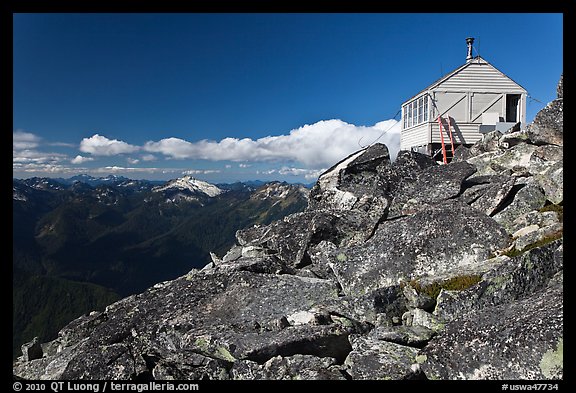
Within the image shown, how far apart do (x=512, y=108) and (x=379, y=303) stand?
98.9ft

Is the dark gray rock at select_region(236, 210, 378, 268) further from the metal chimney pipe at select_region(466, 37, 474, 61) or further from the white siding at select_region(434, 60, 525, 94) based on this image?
the metal chimney pipe at select_region(466, 37, 474, 61)

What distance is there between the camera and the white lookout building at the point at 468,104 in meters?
30.0

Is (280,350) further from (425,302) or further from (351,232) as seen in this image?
(351,232)

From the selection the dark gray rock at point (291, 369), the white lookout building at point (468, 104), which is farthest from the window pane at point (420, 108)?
the dark gray rock at point (291, 369)

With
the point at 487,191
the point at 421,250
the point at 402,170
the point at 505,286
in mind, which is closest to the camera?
the point at 505,286

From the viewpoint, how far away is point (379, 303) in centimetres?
864

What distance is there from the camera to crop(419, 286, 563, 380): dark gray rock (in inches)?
245

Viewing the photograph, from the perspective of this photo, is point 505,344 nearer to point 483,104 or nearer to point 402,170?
point 402,170

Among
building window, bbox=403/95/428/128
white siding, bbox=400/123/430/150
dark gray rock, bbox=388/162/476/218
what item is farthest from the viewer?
building window, bbox=403/95/428/128

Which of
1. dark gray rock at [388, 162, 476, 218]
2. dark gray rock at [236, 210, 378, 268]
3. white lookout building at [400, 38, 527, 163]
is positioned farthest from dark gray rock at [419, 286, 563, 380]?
white lookout building at [400, 38, 527, 163]

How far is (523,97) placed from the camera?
3047 cm

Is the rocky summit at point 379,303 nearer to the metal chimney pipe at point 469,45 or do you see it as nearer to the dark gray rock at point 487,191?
the dark gray rock at point 487,191

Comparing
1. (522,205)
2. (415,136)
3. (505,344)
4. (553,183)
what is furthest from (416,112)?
(505,344)
